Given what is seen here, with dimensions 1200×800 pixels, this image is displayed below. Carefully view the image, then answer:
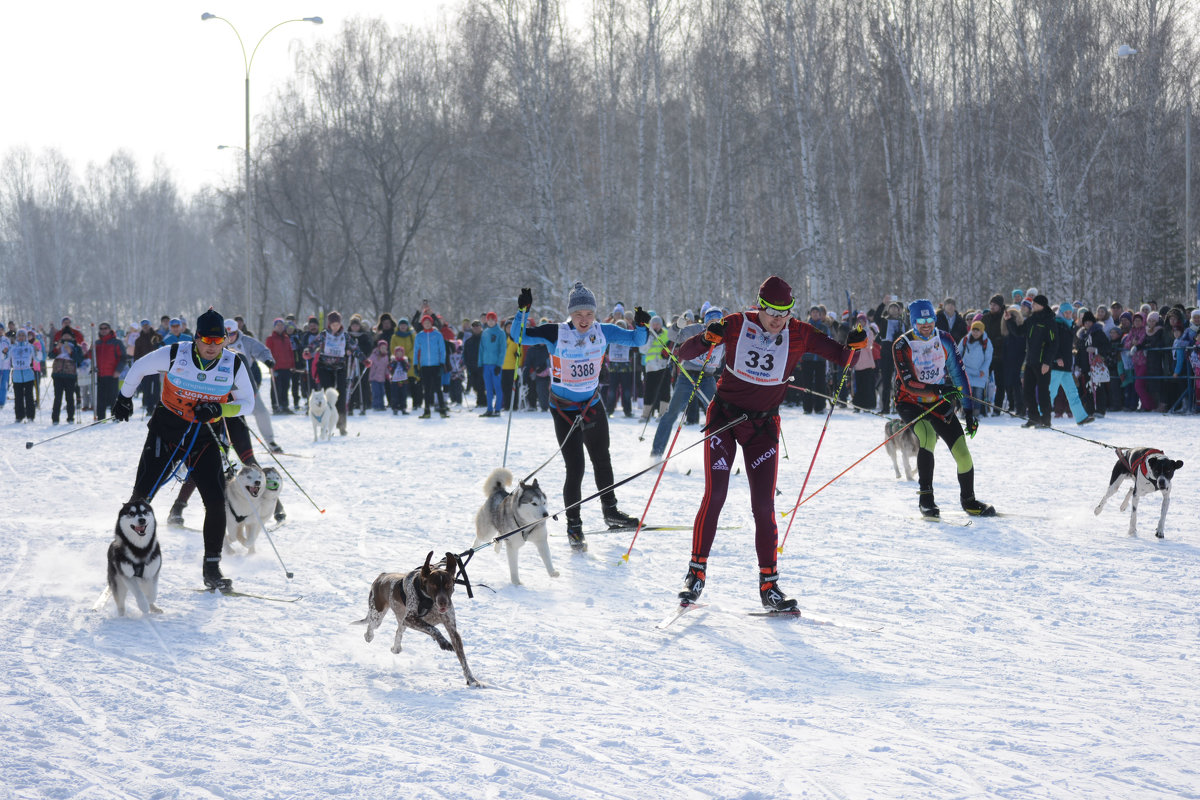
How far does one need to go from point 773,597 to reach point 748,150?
26484 mm

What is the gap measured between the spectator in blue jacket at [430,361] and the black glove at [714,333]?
13.8m

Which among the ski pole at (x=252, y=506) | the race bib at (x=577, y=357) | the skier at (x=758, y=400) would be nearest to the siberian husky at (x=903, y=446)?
the race bib at (x=577, y=357)

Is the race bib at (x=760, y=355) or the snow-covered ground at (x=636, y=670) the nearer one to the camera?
the snow-covered ground at (x=636, y=670)

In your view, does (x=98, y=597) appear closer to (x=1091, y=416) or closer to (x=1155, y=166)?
(x=1091, y=416)

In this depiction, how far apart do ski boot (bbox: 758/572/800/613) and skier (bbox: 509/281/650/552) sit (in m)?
1.96

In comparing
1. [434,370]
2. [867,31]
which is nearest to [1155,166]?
[867,31]

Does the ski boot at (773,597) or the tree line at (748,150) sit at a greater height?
the tree line at (748,150)

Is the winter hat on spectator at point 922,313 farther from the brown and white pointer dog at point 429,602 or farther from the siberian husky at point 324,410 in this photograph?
the siberian husky at point 324,410

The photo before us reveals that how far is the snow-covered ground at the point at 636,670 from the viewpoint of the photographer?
11.6 ft

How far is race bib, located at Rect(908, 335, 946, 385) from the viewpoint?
860 centimetres

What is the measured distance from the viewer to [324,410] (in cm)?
1542

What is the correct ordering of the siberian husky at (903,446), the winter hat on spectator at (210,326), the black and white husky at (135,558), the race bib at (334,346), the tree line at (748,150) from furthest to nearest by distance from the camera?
the tree line at (748,150), the race bib at (334,346), the siberian husky at (903,446), the winter hat on spectator at (210,326), the black and white husky at (135,558)

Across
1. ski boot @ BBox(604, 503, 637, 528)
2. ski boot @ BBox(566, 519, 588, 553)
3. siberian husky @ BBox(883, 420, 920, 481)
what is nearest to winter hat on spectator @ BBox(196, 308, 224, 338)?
ski boot @ BBox(566, 519, 588, 553)

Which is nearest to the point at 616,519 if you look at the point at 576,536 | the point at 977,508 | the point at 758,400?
the point at 576,536
